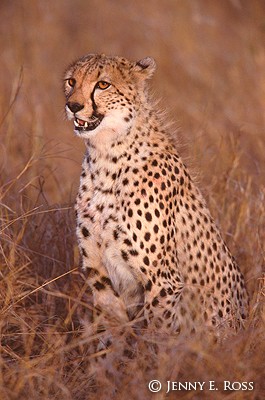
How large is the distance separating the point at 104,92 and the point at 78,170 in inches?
127

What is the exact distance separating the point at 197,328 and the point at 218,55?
18.2 ft

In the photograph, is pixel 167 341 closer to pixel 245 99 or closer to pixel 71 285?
pixel 71 285

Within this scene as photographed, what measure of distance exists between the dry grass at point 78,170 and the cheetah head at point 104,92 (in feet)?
2.27

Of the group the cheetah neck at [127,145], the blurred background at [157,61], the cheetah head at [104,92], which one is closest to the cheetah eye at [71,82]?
the cheetah head at [104,92]

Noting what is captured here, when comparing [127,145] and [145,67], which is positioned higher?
[145,67]

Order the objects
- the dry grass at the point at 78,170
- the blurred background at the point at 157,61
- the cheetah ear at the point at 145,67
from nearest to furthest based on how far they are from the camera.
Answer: the dry grass at the point at 78,170
the cheetah ear at the point at 145,67
the blurred background at the point at 157,61

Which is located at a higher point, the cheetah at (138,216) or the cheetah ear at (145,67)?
the cheetah ear at (145,67)

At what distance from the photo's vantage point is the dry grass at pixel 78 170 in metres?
3.89

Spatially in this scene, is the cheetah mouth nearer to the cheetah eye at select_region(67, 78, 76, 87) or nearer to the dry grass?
the cheetah eye at select_region(67, 78, 76, 87)

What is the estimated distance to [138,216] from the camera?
14.5 feet

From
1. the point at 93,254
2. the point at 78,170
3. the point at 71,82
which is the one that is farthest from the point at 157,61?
the point at 93,254

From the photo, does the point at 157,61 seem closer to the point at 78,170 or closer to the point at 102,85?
the point at 78,170

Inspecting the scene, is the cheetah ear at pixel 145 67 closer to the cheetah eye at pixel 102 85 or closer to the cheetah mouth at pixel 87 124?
the cheetah eye at pixel 102 85

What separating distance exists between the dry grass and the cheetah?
19 cm
